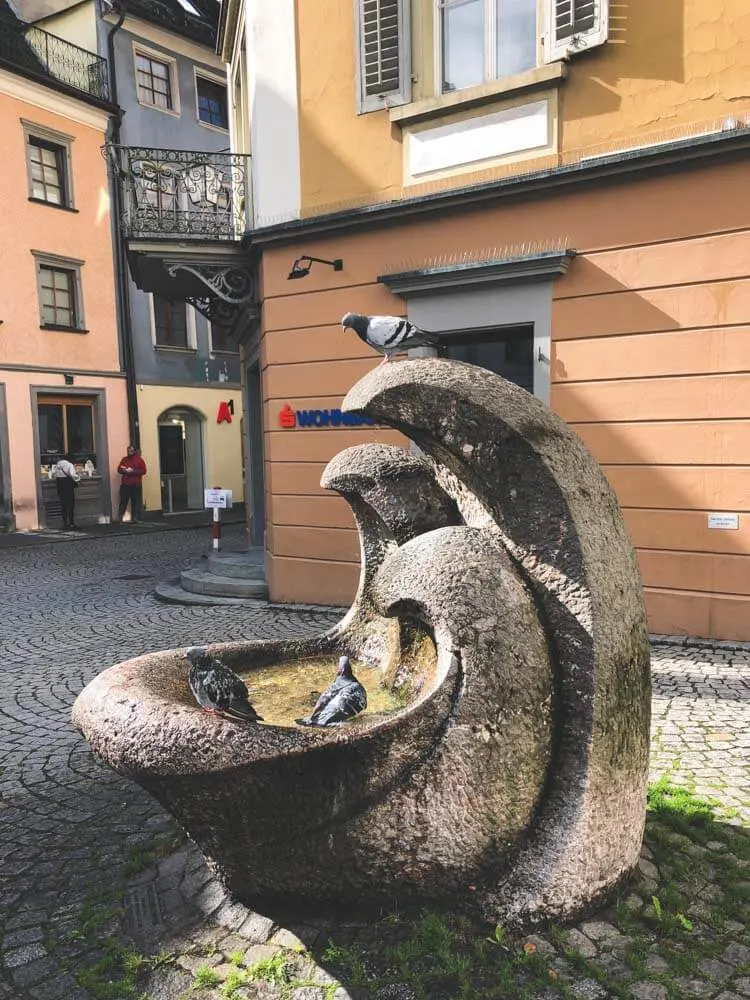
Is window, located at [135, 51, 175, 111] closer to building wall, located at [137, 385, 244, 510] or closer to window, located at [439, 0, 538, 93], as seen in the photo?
building wall, located at [137, 385, 244, 510]

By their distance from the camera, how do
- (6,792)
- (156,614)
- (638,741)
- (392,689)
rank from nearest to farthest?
(638,741), (392,689), (6,792), (156,614)

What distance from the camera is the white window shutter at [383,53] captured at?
6992 millimetres

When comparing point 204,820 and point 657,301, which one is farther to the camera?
point 657,301

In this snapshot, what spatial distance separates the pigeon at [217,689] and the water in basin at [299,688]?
0.30 metres

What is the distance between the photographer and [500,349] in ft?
23.5

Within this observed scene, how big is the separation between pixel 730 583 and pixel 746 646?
1.67 feet

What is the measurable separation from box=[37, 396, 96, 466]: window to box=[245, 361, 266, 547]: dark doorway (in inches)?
323

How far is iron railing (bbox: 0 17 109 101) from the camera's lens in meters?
16.7

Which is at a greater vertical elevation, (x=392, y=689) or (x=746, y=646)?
(x=392, y=689)

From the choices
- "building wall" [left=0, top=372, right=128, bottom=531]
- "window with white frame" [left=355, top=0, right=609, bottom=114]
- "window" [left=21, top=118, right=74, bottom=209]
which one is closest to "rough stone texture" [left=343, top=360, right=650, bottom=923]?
"window with white frame" [left=355, top=0, right=609, bottom=114]

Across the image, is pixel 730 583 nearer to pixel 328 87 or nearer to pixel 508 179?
pixel 508 179

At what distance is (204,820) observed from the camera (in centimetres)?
224

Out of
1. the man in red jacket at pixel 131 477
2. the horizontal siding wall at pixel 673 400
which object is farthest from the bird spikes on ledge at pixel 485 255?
the man in red jacket at pixel 131 477

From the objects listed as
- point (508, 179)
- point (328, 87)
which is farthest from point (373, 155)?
point (508, 179)
